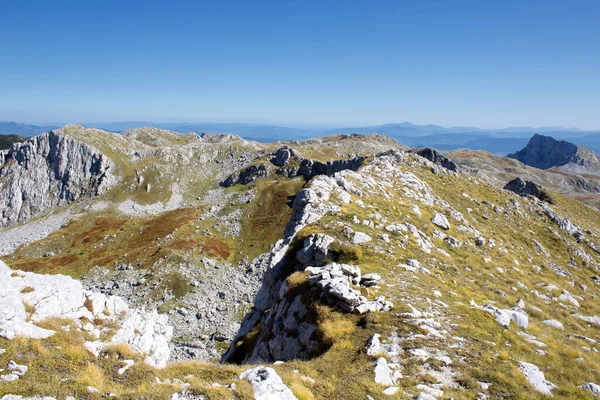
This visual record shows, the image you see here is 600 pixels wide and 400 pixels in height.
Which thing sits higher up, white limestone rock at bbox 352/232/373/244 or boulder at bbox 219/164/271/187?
white limestone rock at bbox 352/232/373/244

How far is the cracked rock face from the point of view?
15900 centimetres

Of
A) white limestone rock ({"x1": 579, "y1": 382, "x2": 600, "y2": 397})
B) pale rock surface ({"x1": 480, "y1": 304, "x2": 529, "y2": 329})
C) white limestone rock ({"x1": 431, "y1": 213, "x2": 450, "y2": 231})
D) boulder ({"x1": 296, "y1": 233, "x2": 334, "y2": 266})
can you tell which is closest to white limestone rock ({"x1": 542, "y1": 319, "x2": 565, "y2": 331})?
pale rock surface ({"x1": 480, "y1": 304, "x2": 529, "y2": 329})

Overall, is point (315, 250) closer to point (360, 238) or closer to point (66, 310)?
point (360, 238)

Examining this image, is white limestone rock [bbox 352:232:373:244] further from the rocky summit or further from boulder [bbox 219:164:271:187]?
boulder [bbox 219:164:271:187]

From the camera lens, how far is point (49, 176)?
551 ft

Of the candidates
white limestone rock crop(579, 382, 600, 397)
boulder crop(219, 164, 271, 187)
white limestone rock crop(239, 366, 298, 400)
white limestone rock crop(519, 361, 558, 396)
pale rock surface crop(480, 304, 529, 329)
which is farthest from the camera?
boulder crop(219, 164, 271, 187)

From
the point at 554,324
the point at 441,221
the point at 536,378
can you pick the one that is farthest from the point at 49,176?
the point at 536,378

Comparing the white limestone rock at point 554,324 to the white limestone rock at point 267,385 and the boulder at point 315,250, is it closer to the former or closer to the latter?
the boulder at point 315,250

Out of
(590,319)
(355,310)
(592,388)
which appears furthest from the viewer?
(590,319)

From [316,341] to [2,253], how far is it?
154873 mm

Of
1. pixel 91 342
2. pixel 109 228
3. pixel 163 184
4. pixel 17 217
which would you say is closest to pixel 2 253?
pixel 109 228

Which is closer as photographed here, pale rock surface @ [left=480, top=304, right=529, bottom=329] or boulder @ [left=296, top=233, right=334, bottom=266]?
pale rock surface @ [left=480, top=304, right=529, bottom=329]

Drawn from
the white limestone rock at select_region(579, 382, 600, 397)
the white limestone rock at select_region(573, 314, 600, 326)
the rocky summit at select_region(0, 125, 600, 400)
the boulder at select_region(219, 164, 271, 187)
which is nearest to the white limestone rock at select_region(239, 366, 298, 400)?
the rocky summit at select_region(0, 125, 600, 400)

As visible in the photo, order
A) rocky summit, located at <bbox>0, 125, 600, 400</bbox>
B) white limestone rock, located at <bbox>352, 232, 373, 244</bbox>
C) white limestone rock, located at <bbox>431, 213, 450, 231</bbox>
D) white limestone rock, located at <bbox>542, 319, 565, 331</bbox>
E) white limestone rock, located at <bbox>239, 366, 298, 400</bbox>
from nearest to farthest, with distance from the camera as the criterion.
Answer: white limestone rock, located at <bbox>239, 366, 298, 400</bbox>, rocky summit, located at <bbox>0, 125, 600, 400</bbox>, white limestone rock, located at <bbox>542, 319, 565, 331</bbox>, white limestone rock, located at <bbox>352, 232, 373, 244</bbox>, white limestone rock, located at <bbox>431, 213, 450, 231</bbox>
